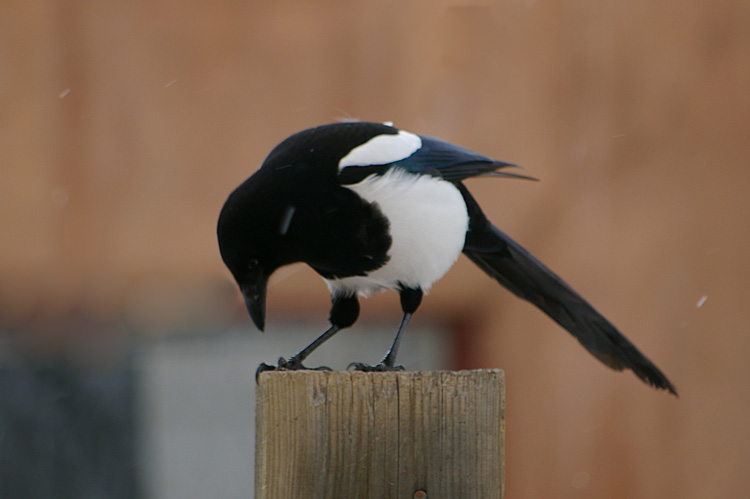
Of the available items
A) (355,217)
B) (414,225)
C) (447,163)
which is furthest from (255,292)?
(447,163)

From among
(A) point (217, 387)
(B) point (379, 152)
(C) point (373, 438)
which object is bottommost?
(C) point (373, 438)

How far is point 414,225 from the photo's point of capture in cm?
212

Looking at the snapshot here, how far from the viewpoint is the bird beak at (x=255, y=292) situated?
6.63 feet

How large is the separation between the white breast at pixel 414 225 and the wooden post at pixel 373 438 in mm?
874

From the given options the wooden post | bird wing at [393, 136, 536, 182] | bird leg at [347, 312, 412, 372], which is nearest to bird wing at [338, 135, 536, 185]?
bird wing at [393, 136, 536, 182]

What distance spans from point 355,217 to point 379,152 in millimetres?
182

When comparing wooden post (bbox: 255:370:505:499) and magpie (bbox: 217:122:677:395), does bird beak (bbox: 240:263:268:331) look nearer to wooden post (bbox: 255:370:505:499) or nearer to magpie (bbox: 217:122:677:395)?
magpie (bbox: 217:122:677:395)

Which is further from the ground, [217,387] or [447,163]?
[447,163]

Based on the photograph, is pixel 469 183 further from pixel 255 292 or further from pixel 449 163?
pixel 255 292

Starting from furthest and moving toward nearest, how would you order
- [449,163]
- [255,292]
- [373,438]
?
[449,163]
[255,292]
[373,438]

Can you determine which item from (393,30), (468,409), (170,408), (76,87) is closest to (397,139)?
(468,409)

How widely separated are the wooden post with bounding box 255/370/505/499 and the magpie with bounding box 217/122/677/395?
0.64 meters

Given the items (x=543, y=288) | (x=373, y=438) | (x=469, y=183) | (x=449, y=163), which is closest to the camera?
(x=373, y=438)

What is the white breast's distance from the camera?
210 centimetres
